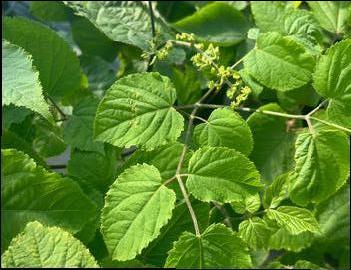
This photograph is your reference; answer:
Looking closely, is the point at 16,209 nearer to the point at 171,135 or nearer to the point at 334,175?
the point at 171,135

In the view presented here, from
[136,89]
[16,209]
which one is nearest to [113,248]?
[16,209]

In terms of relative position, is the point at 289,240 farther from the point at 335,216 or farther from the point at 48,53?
the point at 48,53

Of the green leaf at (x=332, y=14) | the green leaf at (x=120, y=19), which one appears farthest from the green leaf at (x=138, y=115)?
the green leaf at (x=332, y=14)

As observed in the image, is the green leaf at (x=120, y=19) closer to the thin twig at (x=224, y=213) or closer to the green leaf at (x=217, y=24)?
the green leaf at (x=217, y=24)

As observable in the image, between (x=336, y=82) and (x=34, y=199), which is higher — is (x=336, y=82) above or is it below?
above

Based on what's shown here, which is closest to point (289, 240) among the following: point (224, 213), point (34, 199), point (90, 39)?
point (224, 213)

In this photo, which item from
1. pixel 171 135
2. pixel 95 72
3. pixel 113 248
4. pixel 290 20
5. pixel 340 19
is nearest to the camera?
pixel 113 248
